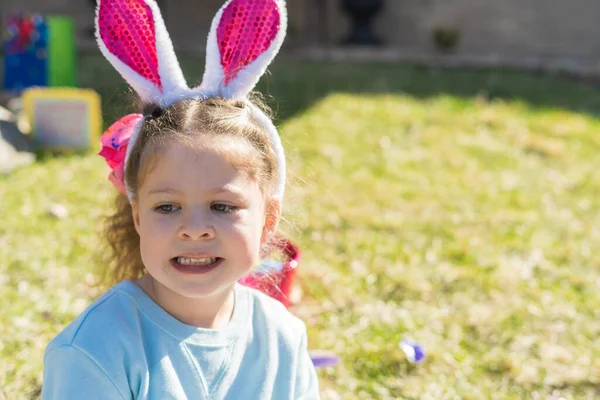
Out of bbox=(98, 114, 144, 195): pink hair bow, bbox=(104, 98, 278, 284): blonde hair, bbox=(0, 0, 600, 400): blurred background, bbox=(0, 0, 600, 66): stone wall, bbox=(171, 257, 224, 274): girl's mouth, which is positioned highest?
bbox=(104, 98, 278, 284): blonde hair

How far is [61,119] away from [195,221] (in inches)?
140

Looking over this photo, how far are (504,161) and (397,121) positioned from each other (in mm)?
1078

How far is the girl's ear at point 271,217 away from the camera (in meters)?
1.87

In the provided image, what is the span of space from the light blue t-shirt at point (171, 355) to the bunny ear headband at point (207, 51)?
0.30 metres

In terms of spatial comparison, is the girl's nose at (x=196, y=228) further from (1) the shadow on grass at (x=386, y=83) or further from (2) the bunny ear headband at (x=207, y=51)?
(1) the shadow on grass at (x=386, y=83)

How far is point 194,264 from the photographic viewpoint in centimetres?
168

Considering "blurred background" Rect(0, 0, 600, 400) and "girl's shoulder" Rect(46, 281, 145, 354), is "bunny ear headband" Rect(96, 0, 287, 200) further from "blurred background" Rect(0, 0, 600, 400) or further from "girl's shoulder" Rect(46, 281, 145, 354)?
"blurred background" Rect(0, 0, 600, 400)

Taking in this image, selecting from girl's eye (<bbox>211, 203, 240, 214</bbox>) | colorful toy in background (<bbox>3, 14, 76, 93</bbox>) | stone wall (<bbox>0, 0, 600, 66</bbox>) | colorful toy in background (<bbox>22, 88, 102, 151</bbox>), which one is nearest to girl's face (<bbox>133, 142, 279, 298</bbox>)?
girl's eye (<bbox>211, 203, 240, 214</bbox>)

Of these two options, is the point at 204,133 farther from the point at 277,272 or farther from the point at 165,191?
the point at 277,272

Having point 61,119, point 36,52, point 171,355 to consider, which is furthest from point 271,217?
point 36,52

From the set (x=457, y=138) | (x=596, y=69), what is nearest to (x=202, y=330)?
(x=457, y=138)

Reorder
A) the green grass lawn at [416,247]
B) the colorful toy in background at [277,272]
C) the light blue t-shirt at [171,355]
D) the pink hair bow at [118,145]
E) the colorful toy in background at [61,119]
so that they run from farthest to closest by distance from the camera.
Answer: the colorful toy in background at [61,119]
the green grass lawn at [416,247]
the colorful toy in background at [277,272]
the pink hair bow at [118,145]
the light blue t-shirt at [171,355]

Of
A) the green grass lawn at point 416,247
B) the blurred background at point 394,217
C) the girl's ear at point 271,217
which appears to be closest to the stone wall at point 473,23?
the blurred background at point 394,217

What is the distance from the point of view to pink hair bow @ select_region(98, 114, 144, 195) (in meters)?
1.99
